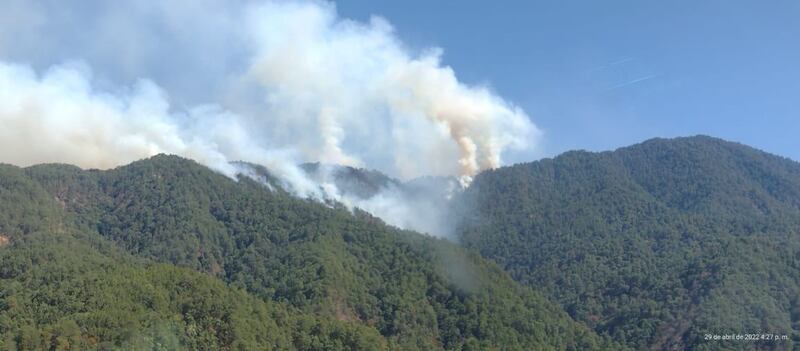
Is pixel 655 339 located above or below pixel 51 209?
below

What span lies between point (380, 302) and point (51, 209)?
76.7m

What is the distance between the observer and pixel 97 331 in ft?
338

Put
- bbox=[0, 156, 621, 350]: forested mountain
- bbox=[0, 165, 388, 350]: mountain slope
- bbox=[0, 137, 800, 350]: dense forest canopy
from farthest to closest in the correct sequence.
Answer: bbox=[0, 137, 800, 350]: dense forest canopy → bbox=[0, 156, 621, 350]: forested mountain → bbox=[0, 165, 388, 350]: mountain slope

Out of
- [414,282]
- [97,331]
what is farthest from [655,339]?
[97,331]

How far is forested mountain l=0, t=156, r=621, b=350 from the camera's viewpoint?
4284 inches

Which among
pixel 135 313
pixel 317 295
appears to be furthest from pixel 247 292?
pixel 135 313

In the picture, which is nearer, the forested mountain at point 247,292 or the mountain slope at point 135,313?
the mountain slope at point 135,313

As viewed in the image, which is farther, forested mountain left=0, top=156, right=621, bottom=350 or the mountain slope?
forested mountain left=0, top=156, right=621, bottom=350

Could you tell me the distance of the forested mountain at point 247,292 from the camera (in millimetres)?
108812

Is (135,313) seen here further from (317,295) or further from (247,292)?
(317,295)

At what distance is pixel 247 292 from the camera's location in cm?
15650

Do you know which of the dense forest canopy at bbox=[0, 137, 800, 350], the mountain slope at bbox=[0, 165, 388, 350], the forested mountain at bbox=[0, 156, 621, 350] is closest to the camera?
the mountain slope at bbox=[0, 165, 388, 350]

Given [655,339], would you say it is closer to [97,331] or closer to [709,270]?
[709,270]

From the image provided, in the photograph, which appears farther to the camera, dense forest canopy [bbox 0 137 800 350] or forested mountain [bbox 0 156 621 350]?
dense forest canopy [bbox 0 137 800 350]
